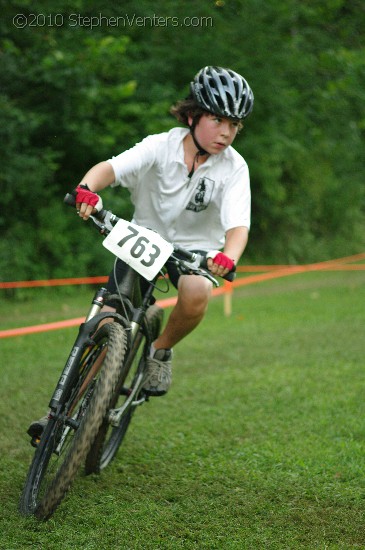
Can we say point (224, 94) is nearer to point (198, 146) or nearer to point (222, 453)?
point (198, 146)

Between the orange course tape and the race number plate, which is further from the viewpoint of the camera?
the orange course tape

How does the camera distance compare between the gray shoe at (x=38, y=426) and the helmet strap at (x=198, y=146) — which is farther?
the helmet strap at (x=198, y=146)

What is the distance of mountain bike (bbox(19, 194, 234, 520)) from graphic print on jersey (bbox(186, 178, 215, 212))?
1.50 feet

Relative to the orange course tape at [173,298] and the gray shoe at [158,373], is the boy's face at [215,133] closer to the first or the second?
the gray shoe at [158,373]

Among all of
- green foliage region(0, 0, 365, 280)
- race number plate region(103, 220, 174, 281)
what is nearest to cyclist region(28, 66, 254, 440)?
race number plate region(103, 220, 174, 281)

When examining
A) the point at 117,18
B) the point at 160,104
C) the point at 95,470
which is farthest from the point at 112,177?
the point at 117,18

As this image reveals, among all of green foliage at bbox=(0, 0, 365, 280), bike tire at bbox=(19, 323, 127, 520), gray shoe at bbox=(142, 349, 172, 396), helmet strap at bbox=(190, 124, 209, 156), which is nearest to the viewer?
bike tire at bbox=(19, 323, 127, 520)

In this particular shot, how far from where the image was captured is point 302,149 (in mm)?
20750

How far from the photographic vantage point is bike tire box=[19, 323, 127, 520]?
359 cm

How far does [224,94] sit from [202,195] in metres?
0.56

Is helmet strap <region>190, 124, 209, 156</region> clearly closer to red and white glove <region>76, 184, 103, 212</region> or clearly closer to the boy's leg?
the boy's leg

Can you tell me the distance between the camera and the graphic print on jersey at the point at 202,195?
4.54m

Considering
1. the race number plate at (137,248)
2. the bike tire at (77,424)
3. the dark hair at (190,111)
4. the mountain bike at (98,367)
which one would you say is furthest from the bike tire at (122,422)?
the dark hair at (190,111)

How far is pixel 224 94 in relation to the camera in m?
4.39
